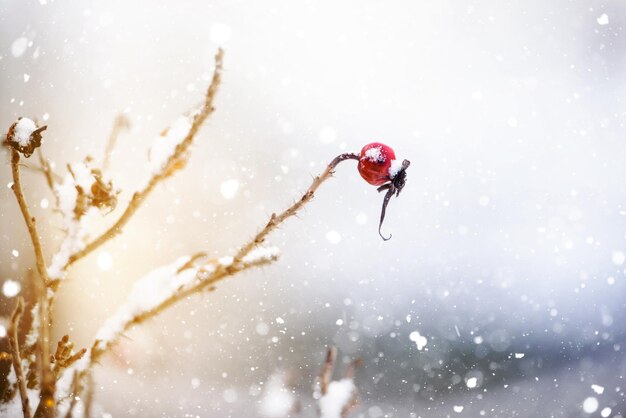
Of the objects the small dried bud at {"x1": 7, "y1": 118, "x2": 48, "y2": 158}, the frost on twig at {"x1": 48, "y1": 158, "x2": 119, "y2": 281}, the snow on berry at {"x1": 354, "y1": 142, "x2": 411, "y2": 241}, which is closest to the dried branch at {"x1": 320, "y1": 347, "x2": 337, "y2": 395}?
the snow on berry at {"x1": 354, "y1": 142, "x2": 411, "y2": 241}

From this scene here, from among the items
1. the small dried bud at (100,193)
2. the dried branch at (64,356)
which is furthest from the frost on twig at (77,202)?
the dried branch at (64,356)

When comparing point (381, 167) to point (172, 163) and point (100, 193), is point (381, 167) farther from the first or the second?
point (100, 193)

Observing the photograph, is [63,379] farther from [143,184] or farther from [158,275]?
[143,184]

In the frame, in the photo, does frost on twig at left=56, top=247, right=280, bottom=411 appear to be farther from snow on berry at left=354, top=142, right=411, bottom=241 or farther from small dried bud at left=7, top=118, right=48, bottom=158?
snow on berry at left=354, top=142, right=411, bottom=241

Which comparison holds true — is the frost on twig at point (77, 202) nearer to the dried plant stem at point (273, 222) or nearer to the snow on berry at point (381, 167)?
A: the dried plant stem at point (273, 222)

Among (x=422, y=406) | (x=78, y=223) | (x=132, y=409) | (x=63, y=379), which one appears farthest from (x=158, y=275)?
(x=422, y=406)

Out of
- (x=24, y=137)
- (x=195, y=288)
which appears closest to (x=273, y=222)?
(x=195, y=288)
